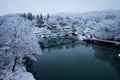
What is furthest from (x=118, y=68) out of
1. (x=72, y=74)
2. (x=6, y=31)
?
(x=6, y=31)

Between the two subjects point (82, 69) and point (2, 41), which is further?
point (82, 69)

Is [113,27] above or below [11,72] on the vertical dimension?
above

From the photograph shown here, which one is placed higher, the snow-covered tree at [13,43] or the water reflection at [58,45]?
the snow-covered tree at [13,43]

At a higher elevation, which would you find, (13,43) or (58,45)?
(13,43)

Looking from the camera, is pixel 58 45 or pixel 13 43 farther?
pixel 58 45

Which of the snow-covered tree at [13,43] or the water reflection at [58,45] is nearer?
the snow-covered tree at [13,43]

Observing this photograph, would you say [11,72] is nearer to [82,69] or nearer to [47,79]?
[47,79]

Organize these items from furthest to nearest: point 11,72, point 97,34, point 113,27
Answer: point 97,34
point 113,27
point 11,72

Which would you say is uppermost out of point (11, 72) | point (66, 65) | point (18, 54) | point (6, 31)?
point (6, 31)

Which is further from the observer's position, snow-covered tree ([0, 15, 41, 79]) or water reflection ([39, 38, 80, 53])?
water reflection ([39, 38, 80, 53])

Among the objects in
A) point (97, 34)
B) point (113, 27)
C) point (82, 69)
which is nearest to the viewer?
point (82, 69)

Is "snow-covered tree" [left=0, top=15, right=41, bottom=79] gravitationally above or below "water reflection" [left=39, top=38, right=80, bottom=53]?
above
